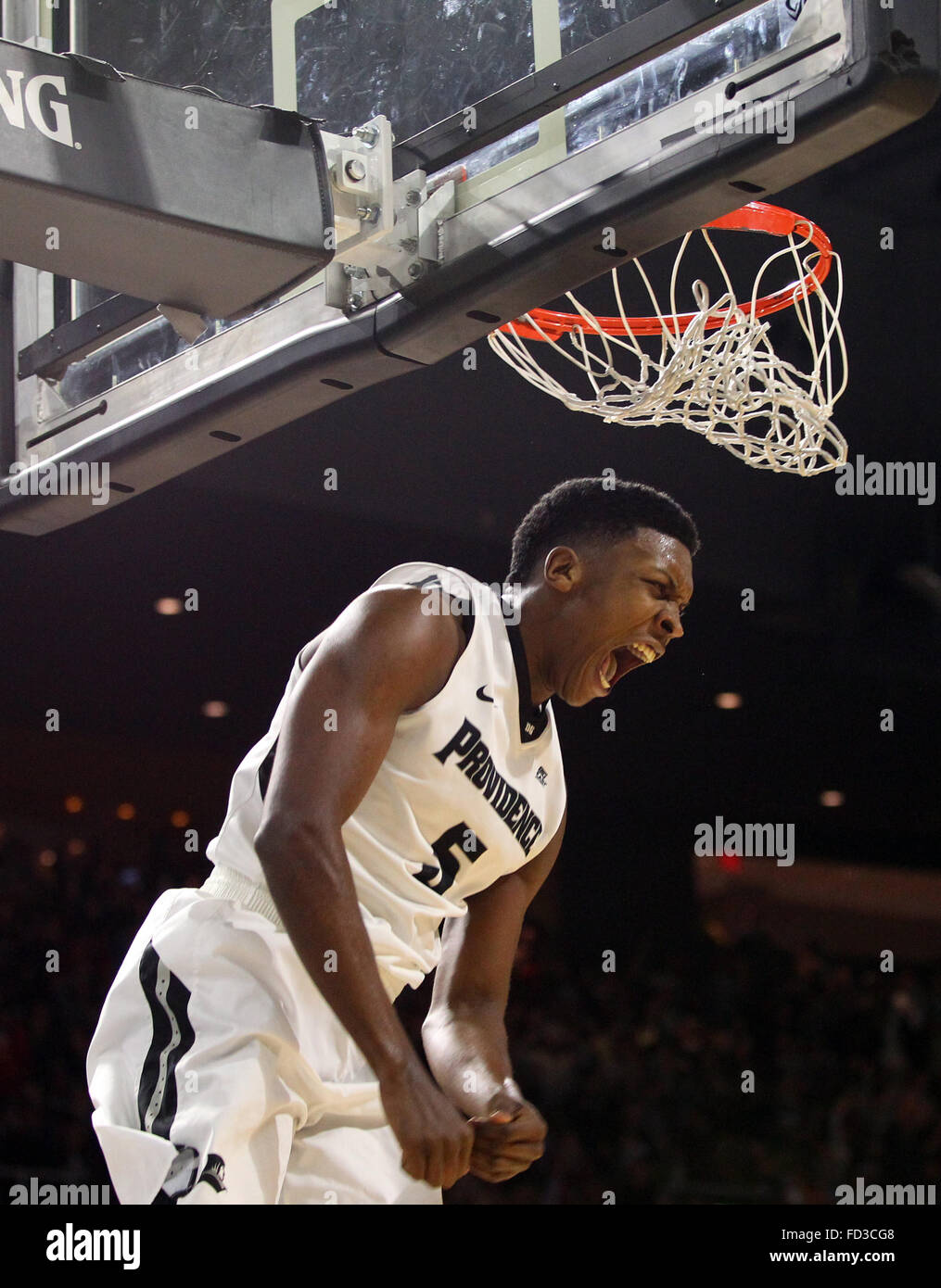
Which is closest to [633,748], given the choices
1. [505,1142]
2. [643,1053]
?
[643,1053]

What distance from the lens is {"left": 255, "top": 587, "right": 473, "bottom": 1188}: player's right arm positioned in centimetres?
189

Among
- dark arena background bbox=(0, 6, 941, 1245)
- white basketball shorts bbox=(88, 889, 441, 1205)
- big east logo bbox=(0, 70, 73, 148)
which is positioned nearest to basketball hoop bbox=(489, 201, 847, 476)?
big east logo bbox=(0, 70, 73, 148)

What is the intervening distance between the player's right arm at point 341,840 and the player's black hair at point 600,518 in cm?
44

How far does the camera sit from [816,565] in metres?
7.62

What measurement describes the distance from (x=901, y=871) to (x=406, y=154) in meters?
7.28

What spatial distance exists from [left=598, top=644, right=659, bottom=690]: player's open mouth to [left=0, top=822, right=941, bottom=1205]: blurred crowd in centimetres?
481

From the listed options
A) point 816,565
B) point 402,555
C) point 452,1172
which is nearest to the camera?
point 452,1172

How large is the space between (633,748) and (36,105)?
20.6 ft

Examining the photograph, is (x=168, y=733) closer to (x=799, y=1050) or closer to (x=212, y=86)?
(x=799, y=1050)

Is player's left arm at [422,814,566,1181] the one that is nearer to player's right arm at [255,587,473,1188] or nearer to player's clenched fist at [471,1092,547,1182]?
player's clenched fist at [471,1092,547,1182]

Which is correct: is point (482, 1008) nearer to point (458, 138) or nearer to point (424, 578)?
point (424, 578)

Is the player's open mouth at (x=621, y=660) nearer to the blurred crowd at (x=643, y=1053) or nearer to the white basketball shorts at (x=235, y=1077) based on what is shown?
the white basketball shorts at (x=235, y=1077)

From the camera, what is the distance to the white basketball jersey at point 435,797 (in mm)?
2195
